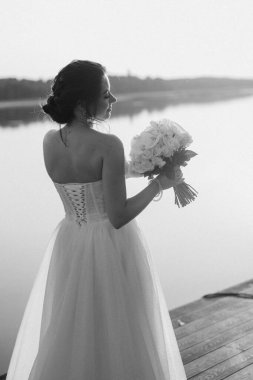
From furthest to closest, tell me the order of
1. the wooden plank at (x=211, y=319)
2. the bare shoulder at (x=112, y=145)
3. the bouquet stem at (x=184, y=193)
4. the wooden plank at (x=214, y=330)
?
the wooden plank at (x=211, y=319)
the wooden plank at (x=214, y=330)
the bouquet stem at (x=184, y=193)
the bare shoulder at (x=112, y=145)

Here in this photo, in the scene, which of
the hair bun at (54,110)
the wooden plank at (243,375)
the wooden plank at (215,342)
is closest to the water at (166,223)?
the wooden plank at (215,342)

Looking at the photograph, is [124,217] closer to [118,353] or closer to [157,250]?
[118,353]

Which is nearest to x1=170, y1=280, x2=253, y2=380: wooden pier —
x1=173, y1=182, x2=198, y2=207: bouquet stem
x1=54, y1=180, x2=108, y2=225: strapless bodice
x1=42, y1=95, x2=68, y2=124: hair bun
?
x1=173, y1=182, x2=198, y2=207: bouquet stem

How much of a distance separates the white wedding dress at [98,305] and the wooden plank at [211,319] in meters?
0.91

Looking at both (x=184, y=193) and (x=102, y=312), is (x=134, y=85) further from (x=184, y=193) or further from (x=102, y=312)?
(x=102, y=312)

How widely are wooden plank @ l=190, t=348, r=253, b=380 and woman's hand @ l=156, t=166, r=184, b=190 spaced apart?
102 centimetres

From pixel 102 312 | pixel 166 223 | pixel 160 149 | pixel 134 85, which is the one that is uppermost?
pixel 134 85

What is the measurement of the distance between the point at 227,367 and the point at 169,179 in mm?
1094

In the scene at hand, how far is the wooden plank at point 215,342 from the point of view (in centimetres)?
258

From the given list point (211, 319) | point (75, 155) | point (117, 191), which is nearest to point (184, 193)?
point (117, 191)

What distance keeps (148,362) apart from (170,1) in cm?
635

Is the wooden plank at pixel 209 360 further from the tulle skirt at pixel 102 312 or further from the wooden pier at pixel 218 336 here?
the tulle skirt at pixel 102 312

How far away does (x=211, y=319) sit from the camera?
119 inches

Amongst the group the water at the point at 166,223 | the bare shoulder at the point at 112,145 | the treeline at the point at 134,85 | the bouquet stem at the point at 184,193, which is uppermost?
the treeline at the point at 134,85
